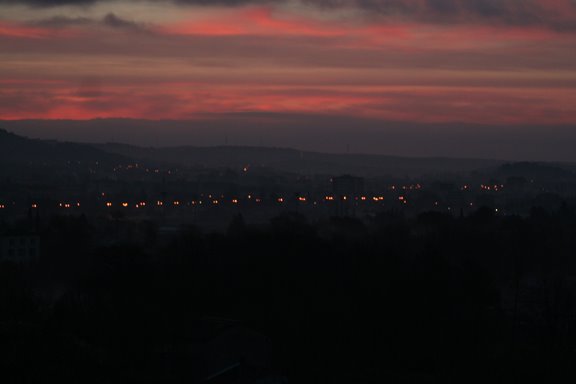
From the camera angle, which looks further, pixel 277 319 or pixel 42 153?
pixel 42 153

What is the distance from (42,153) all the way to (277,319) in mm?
173793

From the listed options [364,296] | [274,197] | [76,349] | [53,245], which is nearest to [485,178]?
[274,197]

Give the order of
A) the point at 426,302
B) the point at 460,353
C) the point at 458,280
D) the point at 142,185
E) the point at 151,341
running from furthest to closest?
the point at 142,185, the point at 458,280, the point at 426,302, the point at 460,353, the point at 151,341

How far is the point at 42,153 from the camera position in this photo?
Answer: 192750mm

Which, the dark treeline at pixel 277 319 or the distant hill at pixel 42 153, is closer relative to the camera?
the dark treeline at pixel 277 319

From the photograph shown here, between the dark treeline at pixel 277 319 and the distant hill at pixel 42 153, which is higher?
the distant hill at pixel 42 153

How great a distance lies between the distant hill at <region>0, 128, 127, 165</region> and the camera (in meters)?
186

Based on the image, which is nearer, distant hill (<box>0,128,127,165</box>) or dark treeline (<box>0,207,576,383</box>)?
dark treeline (<box>0,207,576,383</box>)

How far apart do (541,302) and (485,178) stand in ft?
540

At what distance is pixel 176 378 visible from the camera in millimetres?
18781

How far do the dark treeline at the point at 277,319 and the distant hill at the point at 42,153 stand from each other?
493ft

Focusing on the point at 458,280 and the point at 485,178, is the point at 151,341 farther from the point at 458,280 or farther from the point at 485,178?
the point at 485,178

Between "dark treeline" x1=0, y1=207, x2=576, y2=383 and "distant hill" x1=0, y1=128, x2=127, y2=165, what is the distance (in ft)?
493

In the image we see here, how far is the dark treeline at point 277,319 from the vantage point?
1802 centimetres
